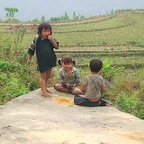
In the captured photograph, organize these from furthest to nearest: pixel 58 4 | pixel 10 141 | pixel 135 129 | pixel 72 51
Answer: pixel 58 4 → pixel 72 51 → pixel 135 129 → pixel 10 141

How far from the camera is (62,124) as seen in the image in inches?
161

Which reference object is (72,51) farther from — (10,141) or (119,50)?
(10,141)

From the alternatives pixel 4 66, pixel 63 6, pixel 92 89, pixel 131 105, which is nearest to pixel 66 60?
pixel 92 89

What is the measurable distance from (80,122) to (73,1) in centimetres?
8656

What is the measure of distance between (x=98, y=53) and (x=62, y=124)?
8.00 metres

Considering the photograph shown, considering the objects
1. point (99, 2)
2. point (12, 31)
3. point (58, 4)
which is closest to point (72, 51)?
point (12, 31)

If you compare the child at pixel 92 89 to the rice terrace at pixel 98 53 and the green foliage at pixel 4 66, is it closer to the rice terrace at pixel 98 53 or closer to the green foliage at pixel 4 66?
the rice terrace at pixel 98 53

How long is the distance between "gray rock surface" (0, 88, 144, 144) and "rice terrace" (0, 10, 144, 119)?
3.81 ft

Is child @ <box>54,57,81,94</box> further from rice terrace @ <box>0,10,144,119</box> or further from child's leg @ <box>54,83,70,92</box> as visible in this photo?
rice terrace @ <box>0,10,144,119</box>

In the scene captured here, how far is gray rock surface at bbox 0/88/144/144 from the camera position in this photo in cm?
355

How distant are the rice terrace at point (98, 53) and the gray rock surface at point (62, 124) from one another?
3.81 feet

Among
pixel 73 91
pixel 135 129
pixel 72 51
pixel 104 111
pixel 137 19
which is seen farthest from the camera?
pixel 137 19

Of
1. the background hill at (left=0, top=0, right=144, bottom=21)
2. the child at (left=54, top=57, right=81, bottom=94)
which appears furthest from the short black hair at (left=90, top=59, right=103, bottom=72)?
the background hill at (left=0, top=0, right=144, bottom=21)

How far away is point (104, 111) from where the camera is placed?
16.1ft
